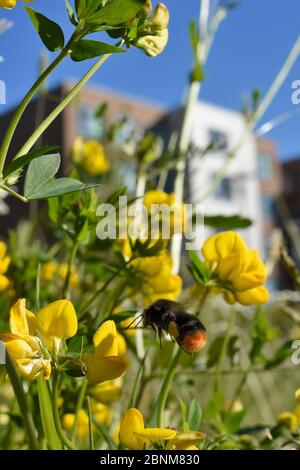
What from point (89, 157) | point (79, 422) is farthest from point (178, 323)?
point (89, 157)

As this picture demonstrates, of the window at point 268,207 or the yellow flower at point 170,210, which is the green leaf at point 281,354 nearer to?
the yellow flower at point 170,210

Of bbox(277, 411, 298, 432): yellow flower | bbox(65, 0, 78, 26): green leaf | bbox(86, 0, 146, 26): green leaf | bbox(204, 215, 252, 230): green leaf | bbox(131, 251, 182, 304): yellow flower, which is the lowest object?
bbox(277, 411, 298, 432): yellow flower

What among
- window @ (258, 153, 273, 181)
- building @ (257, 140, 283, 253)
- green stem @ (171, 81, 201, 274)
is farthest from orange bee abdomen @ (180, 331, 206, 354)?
window @ (258, 153, 273, 181)

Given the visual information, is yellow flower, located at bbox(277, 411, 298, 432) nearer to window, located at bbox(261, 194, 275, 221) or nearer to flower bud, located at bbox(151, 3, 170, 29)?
flower bud, located at bbox(151, 3, 170, 29)

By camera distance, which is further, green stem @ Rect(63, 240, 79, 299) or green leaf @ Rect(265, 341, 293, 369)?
green leaf @ Rect(265, 341, 293, 369)

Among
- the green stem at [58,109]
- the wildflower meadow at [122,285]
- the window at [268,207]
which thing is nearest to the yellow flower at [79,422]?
the wildflower meadow at [122,285]
